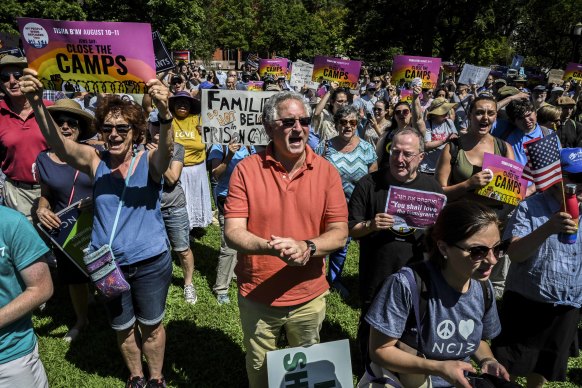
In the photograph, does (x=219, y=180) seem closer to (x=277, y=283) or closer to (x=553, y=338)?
(x=277, y=283)

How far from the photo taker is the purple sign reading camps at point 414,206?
3.21 meters

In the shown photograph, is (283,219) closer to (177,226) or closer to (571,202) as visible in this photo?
(571,202)

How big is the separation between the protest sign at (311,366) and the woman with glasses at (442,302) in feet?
1.71

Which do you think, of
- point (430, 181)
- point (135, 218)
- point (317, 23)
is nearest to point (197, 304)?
point (135, 218)

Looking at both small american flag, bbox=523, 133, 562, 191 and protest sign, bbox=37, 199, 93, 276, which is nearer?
small american flag, bbox=523, 133, 562, 191

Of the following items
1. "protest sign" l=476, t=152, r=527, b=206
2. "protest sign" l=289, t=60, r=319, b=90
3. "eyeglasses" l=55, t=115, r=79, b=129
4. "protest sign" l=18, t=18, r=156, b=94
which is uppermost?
"protest sign" l=18, t=18, r=156, b=94

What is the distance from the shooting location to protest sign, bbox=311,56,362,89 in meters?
9.97

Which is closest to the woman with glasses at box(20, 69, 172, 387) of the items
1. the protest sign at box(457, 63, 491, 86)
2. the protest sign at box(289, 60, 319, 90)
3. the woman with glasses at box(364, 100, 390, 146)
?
the woman with glasses at box(364, 100, 390, 146)

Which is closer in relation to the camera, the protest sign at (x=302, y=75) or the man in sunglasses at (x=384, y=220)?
the man in sunglasses at (x=384, y=220)

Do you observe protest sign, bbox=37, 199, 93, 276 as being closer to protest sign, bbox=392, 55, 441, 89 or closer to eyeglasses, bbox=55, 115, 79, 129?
eyeglasses, bbox=55, 115, 79, 129

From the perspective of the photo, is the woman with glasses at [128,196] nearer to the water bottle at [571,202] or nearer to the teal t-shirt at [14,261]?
the teal t-shirt at [14,261]

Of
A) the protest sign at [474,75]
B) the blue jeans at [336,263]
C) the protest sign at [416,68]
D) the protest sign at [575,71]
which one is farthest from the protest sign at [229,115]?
the protest sign at [575,71]

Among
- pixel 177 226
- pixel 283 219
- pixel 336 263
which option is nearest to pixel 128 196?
pixel 283 219

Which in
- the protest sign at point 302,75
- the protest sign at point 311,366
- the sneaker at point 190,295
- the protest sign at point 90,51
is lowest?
the sneaker at point 190,295
